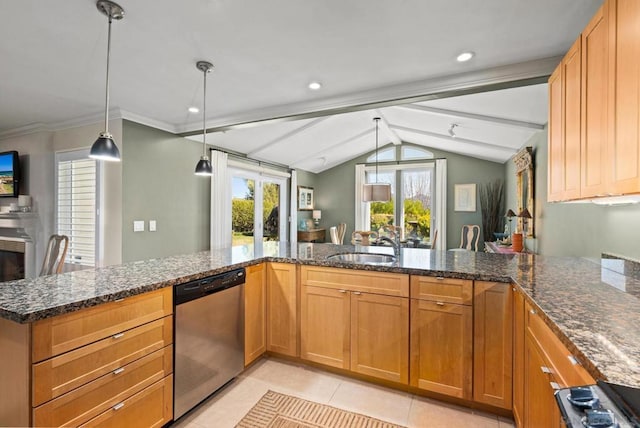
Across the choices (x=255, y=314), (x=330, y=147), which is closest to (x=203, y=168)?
(x=255, y=314)

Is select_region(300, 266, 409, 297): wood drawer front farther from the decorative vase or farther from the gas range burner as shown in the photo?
the decorative vase

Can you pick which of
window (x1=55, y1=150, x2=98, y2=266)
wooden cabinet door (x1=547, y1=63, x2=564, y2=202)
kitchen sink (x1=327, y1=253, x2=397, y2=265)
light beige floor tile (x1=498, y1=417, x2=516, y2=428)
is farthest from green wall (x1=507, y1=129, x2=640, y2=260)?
window (x1=55, y1=150, x2=98, y2=266)

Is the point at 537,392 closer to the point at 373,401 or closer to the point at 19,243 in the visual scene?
the point at 373,401

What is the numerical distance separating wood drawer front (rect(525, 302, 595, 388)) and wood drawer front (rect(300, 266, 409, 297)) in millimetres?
795

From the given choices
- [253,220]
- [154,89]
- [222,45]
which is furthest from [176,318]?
[253,220]

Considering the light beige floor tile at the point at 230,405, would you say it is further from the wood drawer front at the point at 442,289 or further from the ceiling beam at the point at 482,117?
the ceiling beam at the point at 482,117

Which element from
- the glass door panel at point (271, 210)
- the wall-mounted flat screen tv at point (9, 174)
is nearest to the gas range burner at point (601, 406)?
the glass door panel at point (271, 210)

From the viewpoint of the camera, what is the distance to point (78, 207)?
3711 millimetres

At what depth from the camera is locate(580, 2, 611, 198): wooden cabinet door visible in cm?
141

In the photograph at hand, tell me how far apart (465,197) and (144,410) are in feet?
21.3

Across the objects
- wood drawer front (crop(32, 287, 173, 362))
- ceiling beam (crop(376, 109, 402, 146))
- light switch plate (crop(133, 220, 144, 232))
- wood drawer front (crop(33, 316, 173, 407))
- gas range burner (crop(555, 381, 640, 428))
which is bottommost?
wood drawer front (crop(33, 316, 173, 407))

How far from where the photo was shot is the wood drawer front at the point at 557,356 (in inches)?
37.0

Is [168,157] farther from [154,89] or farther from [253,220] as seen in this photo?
[253,220]

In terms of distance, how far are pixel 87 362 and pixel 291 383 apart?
4.60ft
